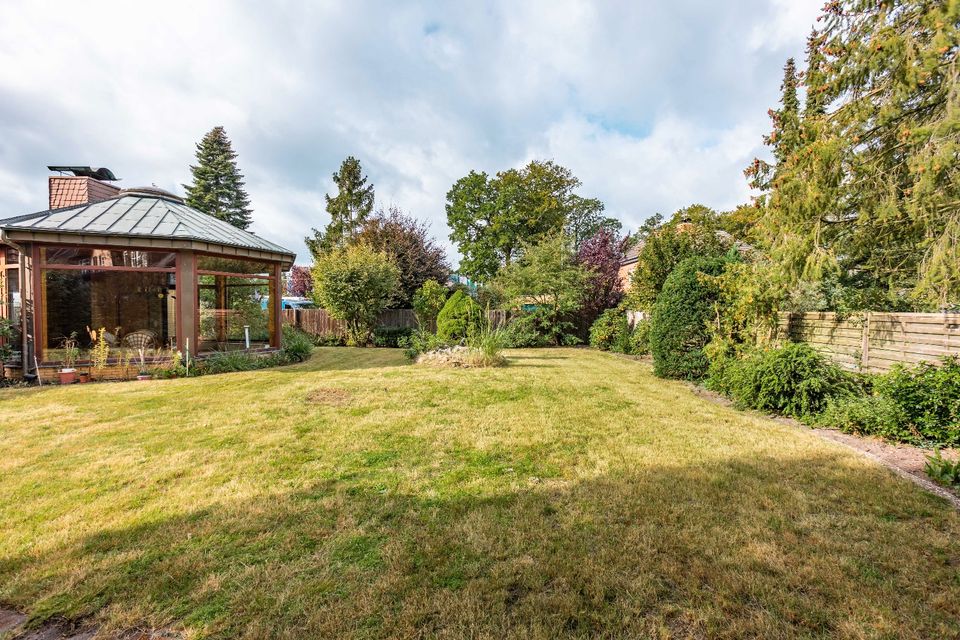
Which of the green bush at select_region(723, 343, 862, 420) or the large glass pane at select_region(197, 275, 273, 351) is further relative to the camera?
the large glass pane at select_region(197, 275, 273, 351)

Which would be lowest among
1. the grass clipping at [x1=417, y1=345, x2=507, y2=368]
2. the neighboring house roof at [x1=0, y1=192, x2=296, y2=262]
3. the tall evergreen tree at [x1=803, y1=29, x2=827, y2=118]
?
the grass clipping at [x1=417, y1=345, x2=507, y2=368]

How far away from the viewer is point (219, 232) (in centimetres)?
984

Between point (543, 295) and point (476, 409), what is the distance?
34.4 ft

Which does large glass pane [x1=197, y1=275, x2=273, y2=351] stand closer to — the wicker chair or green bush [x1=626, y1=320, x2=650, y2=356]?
the wicker chair

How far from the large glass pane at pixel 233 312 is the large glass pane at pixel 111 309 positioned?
2.26 feet

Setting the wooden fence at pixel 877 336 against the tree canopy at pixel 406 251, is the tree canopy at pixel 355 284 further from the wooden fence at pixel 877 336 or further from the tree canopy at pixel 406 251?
the wooden fence at pixel 877 336

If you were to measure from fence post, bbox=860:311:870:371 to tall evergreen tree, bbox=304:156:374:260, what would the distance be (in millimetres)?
22698

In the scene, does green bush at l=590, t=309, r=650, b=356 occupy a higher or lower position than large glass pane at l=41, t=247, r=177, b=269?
lower

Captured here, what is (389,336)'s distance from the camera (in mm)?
15672

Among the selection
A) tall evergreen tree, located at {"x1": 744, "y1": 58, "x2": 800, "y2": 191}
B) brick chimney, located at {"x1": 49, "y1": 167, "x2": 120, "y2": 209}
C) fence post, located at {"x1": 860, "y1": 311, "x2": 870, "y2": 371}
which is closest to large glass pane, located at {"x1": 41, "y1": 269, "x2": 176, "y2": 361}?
brick chimney, located at {"x1": 49, "y1": 167, "x2": 120, "y2": 209}

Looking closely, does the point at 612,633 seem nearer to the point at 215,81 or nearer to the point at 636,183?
the point at 215,81

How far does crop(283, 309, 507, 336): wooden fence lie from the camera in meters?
16.7

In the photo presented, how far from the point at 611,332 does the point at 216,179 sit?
31474 mm

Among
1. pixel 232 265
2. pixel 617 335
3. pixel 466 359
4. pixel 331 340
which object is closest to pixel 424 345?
pixel 466 359
